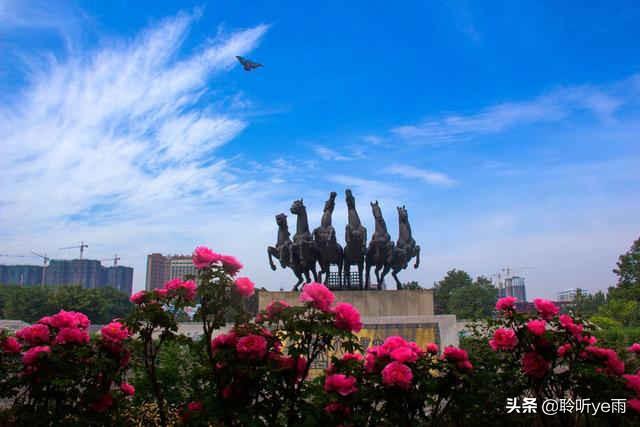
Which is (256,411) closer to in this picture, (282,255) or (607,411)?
(607,411)

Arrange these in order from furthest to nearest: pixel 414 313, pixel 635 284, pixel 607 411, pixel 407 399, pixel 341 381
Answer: pixel 635 284, pixel 414 313, pixel 607 411, pixel 407 399, pixel 341 381

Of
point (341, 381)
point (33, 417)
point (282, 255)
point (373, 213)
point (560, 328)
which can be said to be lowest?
point (33, 417)

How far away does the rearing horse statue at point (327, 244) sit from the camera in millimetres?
15672

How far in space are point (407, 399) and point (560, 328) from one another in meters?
1.47

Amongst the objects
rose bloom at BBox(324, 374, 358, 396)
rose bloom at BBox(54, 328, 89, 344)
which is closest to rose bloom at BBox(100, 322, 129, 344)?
rose bloom at BBox(54, 328, 89, 344)

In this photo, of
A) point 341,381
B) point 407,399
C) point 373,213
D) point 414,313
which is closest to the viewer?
point 341,381

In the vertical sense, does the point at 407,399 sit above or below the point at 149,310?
below

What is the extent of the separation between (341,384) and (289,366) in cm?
43

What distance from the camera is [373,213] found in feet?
53.0

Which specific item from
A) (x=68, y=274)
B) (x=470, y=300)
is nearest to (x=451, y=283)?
(x=470, y=300)

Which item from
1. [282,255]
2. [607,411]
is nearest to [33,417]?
[607,411]

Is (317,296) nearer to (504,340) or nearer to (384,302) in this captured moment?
(504,340)

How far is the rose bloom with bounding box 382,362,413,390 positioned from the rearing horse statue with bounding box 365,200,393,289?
11942mm

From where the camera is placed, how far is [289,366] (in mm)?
3906
